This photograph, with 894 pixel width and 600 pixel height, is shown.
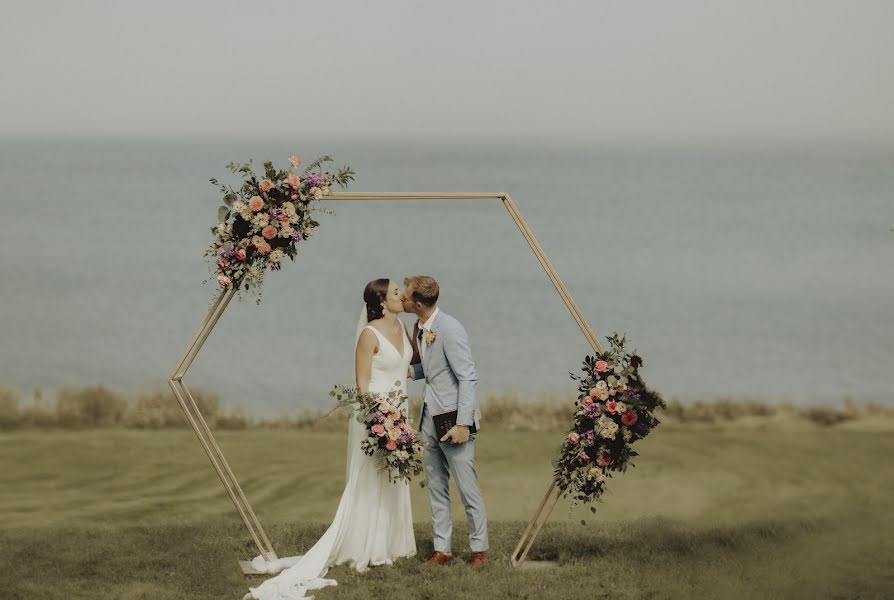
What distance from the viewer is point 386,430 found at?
8.07m

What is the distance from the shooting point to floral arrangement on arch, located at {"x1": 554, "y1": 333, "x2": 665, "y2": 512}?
8.12 metres

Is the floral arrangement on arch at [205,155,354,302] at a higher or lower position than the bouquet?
higher

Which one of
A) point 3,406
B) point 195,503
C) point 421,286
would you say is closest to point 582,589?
→ point 421,286

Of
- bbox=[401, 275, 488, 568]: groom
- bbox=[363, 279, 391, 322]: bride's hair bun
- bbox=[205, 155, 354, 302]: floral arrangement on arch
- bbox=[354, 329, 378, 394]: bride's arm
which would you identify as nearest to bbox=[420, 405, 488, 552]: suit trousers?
bbox=[401, 275, 488, 568]: groom

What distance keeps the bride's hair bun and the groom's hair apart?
0.67ft

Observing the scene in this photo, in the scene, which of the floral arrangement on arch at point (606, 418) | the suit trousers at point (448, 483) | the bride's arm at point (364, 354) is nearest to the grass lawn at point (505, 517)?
the suit trousers at point (448, 483)

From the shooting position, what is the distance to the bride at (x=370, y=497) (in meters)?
8.14

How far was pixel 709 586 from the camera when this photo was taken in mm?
8180

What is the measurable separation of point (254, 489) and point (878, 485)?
6.01 metres

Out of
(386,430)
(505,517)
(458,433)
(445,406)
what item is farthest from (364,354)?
(505,517)

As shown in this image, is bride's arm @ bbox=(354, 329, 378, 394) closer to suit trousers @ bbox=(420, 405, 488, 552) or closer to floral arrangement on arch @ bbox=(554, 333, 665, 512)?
suit trousers @ bbox=(420, 405, 488, 552)

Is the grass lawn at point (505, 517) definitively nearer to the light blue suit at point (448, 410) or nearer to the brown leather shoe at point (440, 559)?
the brown leather shoe at point (440, 559)

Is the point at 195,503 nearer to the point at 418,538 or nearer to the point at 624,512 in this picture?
the point at 418,538

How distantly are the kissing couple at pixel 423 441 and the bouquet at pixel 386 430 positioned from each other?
106mm
